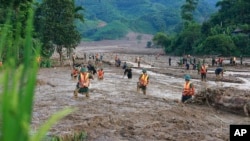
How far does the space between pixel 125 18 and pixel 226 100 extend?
366 ft

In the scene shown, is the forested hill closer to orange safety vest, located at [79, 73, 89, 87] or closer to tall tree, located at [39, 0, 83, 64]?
tall tree, located at [39, 0, 83, 64]

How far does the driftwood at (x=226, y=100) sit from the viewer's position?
1275 centimetres

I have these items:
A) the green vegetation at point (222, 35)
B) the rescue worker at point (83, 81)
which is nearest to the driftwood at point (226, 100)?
the rescue worker at point (83, 81)

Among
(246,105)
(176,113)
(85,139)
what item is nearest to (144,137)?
(85,139)

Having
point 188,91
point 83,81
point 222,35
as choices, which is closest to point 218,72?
point 188,91

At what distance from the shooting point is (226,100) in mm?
13398

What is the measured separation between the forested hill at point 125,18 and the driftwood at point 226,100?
81.0 metres

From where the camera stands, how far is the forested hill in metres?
110

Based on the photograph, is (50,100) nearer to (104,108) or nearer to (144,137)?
(104,108)

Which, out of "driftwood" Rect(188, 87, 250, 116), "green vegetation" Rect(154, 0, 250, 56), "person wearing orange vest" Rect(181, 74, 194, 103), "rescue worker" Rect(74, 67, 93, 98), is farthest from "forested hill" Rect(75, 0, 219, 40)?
"rescue worker" Rect(74, 67, 93, 98)

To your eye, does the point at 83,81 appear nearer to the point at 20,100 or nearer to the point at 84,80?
the point at 84,80

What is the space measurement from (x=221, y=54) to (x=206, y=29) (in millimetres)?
9299

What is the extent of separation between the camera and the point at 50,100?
14352 mm

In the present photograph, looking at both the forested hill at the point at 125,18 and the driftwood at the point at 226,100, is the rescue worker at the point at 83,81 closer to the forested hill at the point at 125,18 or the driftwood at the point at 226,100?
the driftwood at the point at 226,100
